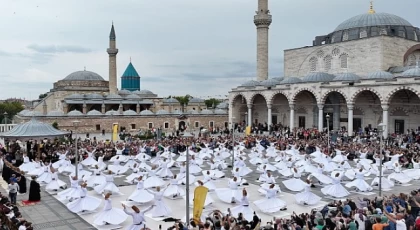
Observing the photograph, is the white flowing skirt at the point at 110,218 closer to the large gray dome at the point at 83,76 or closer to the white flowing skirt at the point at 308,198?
the white flowing skirt at the point at 308,198

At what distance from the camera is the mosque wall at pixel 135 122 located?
36.9 metres

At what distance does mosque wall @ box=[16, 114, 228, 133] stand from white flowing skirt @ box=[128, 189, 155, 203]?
928 inches

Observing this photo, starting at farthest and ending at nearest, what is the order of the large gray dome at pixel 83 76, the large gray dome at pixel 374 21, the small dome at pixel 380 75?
the large gray dome at pixel 83 76, the large gray dome at pixel 374 21, the small dome at pixel 380 75

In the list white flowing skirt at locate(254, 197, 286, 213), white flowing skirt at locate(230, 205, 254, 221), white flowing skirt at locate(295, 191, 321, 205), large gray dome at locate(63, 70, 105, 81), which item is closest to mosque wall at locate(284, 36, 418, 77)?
Answer: white flowing skirt at locate(295, 191, 321, 205)

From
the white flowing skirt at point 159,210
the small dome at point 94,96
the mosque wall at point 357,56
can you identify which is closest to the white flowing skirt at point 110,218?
the white flowing skirt at point 159,210

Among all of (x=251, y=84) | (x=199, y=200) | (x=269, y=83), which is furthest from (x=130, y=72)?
(x=199, y=200)

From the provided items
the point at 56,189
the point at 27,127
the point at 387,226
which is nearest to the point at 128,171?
the point at 56,189

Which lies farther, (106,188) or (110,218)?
(106,188)

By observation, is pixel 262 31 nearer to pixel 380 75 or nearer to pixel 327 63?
→ pixel 327 63

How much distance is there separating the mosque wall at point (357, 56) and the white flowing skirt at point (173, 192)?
27.3 metres

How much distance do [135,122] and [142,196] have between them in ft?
96.6

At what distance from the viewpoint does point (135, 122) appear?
3991 centimetres

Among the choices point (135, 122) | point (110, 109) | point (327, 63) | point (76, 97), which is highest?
point (327, 63)

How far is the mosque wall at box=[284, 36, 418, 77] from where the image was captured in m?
33.1
